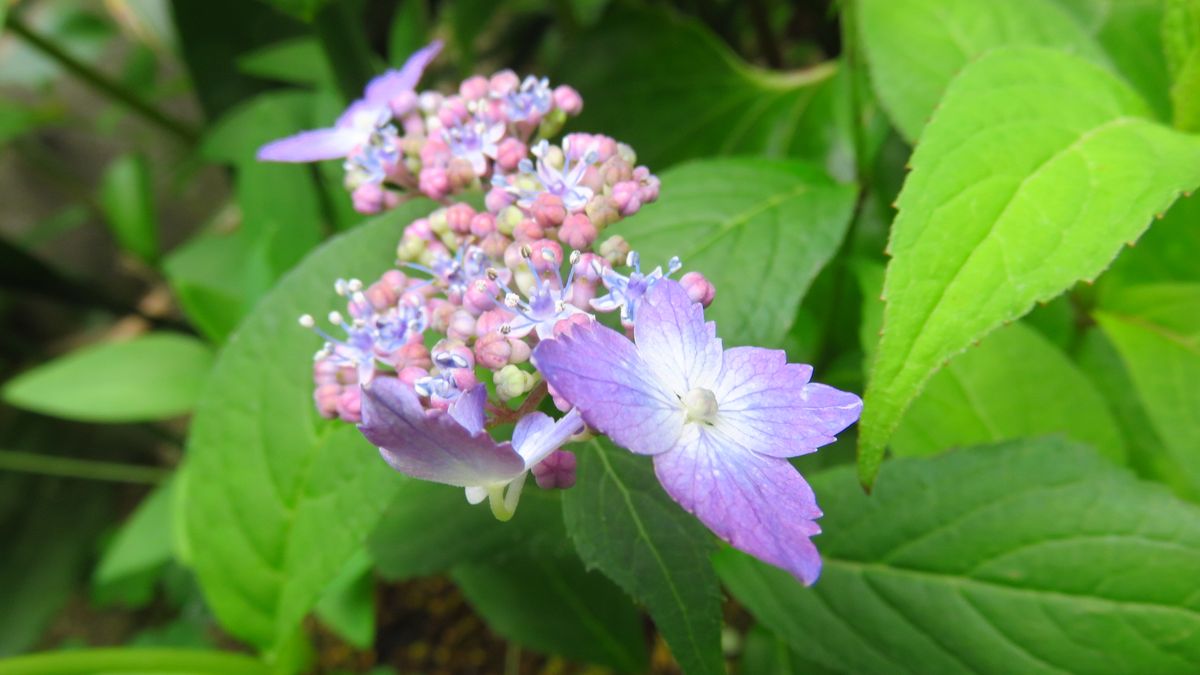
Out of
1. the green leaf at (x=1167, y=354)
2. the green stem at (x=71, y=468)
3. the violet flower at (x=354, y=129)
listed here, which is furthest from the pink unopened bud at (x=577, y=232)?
the green stem at (x=71, y=468)

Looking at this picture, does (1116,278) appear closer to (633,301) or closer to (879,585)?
(879,585)

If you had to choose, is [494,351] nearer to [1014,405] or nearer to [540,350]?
[540,350]

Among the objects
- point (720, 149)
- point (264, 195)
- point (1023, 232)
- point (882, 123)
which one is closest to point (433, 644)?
point (264, 195)

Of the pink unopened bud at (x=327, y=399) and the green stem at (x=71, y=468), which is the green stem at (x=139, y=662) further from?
the green stem at (x=71, y=468)

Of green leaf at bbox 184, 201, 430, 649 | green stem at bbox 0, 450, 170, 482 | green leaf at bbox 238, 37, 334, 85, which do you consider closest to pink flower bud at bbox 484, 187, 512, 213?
green leaf at bbox 184, 201, 430, 649

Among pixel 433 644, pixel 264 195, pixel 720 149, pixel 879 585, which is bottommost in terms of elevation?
pixel 433 644

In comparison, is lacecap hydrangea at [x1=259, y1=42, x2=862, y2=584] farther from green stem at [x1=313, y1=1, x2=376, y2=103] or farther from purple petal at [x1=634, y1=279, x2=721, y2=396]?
green stem at [x1=313, y1=1, x2=376, y2=103]

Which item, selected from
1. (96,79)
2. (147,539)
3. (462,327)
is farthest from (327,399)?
(96,79)

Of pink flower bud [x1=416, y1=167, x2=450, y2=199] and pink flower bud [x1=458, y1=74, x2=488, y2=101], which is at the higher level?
pink flower bud [x1=458, y1=74, x2=488, y2=101]
